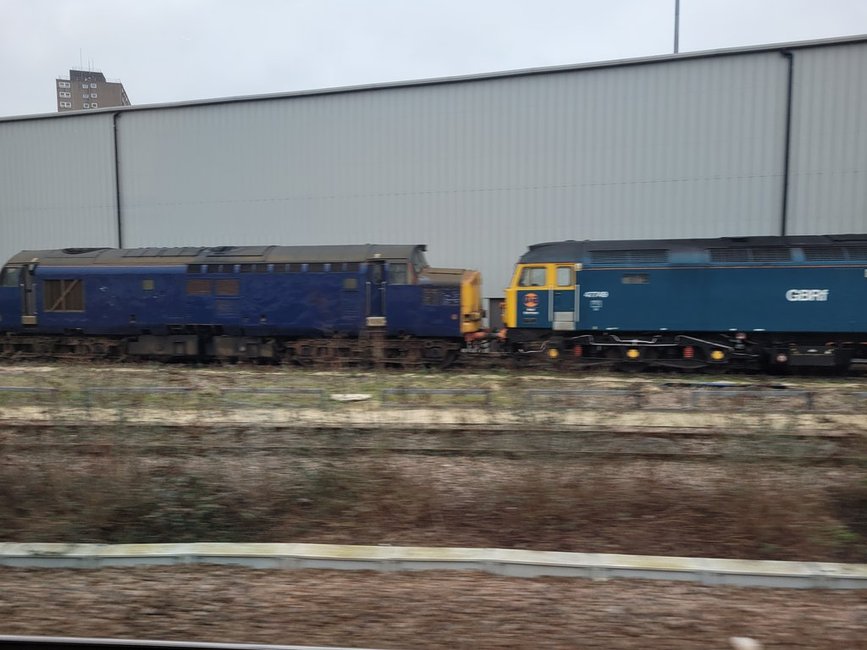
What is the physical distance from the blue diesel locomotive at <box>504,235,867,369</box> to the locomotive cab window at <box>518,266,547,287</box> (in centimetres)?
3

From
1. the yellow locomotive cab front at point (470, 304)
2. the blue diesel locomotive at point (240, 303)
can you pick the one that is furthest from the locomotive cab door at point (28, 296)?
the yellow locomotive cab front at point (470, 304)

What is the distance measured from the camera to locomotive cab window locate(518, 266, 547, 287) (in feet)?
51.3

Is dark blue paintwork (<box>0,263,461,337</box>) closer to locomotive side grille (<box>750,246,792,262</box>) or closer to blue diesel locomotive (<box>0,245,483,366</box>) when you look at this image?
blue diesel locomotive (<box>0,245,483,366</box>)

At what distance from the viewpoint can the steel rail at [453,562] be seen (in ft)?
13.1

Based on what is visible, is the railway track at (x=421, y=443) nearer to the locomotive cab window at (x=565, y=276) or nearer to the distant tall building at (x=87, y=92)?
the locomotive cab window at (x=565, y=276)

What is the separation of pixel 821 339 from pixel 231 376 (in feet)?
47.0

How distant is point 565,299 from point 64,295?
47.9 ft

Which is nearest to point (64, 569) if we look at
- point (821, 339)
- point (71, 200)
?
point (821, 339)

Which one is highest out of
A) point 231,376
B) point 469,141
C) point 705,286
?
point 469,141

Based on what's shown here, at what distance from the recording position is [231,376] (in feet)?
46.4

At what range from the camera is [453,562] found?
423 cm

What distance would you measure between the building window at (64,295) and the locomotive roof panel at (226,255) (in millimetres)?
649

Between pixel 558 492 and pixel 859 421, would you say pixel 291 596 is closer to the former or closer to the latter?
pixel 558 492

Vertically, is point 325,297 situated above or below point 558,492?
above
